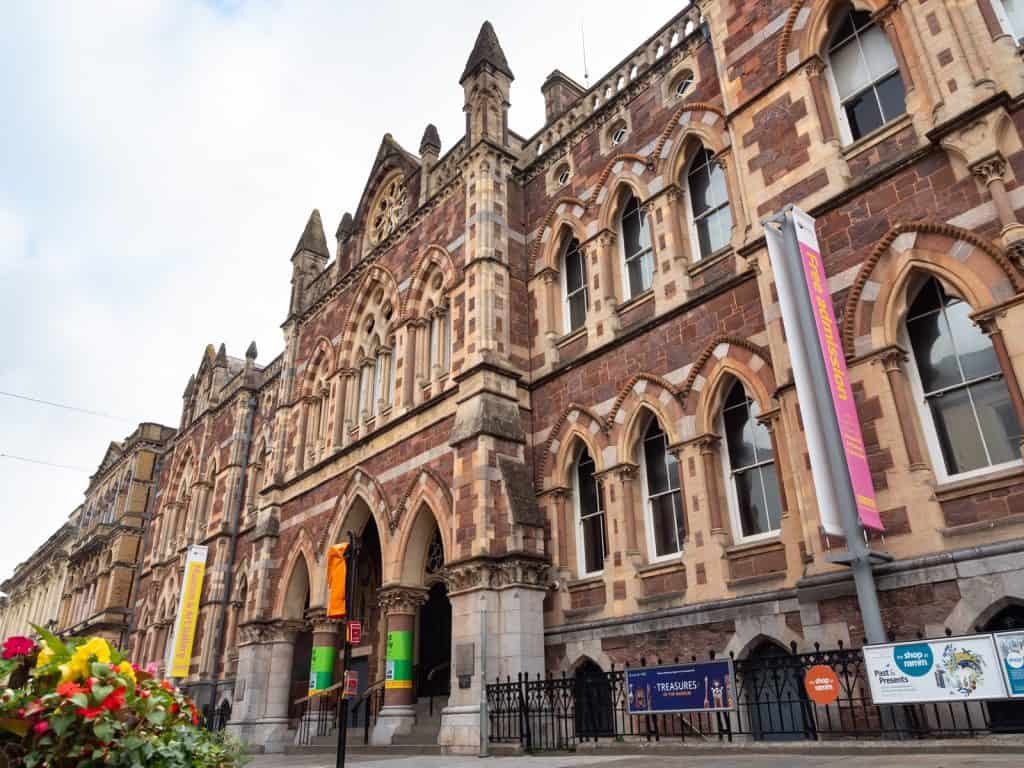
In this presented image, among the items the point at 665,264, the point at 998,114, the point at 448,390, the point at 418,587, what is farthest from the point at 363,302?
the point at 998,114

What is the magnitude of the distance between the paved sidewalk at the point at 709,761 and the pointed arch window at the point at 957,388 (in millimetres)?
3351

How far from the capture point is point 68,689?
2.89 metres

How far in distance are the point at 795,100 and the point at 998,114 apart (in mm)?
3246

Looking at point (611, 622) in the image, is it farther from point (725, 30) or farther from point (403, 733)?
point (725, 30)

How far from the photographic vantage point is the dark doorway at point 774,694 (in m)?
8.93

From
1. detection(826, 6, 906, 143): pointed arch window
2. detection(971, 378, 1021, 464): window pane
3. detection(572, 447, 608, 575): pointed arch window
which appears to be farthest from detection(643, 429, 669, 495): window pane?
detection(826, 6, 906, 143): pointed arch window

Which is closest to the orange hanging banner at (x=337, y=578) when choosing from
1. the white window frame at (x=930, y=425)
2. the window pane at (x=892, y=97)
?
the white window frame at (x=930, y=425)

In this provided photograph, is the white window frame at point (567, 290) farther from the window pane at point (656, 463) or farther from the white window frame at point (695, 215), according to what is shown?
the window pane at point (656, 463)

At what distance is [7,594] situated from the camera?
71.0 m

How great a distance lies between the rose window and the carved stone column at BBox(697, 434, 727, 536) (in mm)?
12634

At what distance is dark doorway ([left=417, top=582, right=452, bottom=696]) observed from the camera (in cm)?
1820

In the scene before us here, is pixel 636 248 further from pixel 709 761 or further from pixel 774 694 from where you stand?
pixel 709 761

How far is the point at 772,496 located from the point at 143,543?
3447 cm

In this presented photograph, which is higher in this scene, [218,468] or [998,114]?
[218,468]
